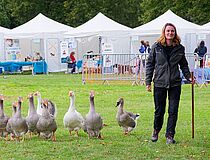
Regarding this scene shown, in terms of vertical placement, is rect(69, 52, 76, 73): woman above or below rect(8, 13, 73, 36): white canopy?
below

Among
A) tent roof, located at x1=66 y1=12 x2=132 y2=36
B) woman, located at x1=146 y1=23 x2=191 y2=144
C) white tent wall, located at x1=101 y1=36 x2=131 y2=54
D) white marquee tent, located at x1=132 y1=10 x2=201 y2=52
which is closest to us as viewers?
woman, located at x1=146 y1=23 x2=191 y2=144

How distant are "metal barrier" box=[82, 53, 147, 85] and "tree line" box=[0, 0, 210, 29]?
21.5 meters

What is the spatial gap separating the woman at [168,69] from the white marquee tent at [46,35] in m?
29.1

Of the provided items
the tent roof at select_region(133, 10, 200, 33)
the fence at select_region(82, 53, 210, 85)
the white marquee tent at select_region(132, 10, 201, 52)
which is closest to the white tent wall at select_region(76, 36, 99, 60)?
the white marquee tent at select_region(132, 10, 201, 52)

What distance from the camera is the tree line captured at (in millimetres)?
51969

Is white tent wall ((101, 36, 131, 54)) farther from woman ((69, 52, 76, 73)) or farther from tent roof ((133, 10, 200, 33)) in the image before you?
tent roof ((133, 10, 200, 33))

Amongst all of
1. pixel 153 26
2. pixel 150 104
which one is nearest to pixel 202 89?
pixel 150 104

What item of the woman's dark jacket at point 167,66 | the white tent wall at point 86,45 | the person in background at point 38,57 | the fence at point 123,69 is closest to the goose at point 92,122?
the woman's dark jacket at point 167,66

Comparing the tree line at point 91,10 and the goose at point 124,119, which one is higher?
the tree line at point 91,10

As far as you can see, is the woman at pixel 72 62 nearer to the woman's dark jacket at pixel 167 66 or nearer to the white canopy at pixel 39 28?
the white canopy at pixel 39 28

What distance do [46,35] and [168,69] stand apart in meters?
30.1

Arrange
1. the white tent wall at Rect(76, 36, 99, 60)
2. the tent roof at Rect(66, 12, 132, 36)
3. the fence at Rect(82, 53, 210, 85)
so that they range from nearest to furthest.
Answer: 1. the fence at Rect(82, 53, 210, 85)
2. the tent roof at Rect(66, 12, 132, 36)
3. the white tent wall at Rect(76, 36, 99, 60)

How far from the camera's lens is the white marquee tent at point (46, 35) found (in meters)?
40.1

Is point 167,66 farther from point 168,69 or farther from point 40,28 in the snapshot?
point 40,28
